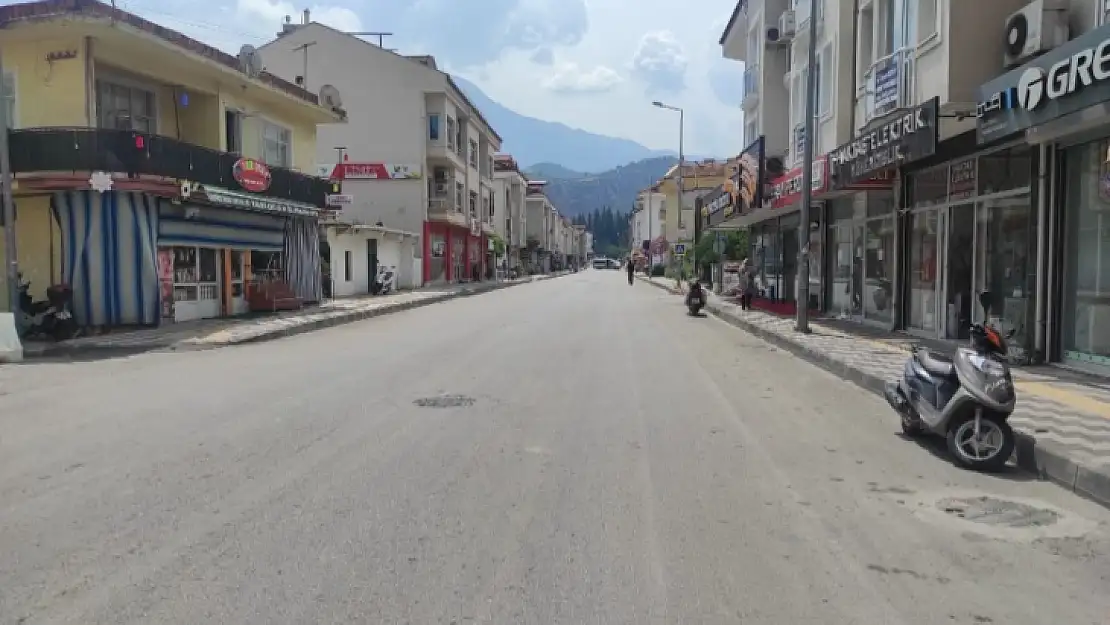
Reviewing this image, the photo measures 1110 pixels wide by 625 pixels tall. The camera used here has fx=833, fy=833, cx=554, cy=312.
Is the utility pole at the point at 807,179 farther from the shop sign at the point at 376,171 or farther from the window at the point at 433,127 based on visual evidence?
the window at the point at 433,127

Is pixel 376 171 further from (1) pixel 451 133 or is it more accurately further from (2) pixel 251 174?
(2) pixel 251 174

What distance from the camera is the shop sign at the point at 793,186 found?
1914cm

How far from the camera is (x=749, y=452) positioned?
715 cm

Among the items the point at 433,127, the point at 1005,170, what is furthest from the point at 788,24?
the point at 433,127

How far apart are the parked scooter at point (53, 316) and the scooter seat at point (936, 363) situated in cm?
1576

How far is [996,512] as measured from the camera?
18.4 feet

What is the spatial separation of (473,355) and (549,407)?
5.08 m

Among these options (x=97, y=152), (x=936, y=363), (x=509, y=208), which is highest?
(x=509, y=208)

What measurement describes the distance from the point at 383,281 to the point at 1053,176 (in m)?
27.5

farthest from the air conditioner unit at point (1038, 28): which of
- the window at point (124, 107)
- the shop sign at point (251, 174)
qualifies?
the window at point (124, 107)

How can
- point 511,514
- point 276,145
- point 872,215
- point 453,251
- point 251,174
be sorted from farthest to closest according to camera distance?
point 453,251 → point 276,145 → point 251,174 → point 872,215 → point 511,514

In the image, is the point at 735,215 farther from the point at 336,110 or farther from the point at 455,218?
the point at 455,218

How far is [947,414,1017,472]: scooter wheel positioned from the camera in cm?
677

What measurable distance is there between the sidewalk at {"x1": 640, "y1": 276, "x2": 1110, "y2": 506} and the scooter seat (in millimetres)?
822
